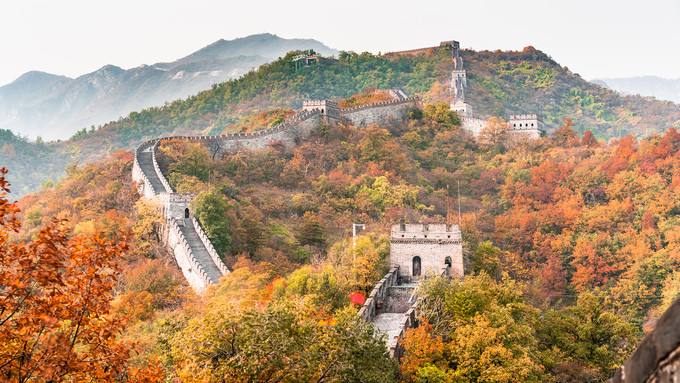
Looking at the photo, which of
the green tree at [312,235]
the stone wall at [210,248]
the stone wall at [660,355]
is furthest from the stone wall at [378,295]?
the stone wall at [660,355]

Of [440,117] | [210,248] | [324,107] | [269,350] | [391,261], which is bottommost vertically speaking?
[391,261]

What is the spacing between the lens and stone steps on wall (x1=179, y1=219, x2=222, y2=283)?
35.7m

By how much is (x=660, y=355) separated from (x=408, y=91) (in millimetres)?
108385

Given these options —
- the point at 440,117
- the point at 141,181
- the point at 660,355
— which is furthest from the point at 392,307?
the point at 440,117

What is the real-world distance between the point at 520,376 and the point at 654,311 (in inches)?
1034

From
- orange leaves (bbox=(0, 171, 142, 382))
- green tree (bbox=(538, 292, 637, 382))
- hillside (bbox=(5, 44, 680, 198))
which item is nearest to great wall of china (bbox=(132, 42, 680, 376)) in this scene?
green tree (bbox=(538, 292, 637, 382))

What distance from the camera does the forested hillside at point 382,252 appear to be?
17.4 meters

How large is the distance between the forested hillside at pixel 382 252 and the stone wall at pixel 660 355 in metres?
7.52

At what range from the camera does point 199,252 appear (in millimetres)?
37906

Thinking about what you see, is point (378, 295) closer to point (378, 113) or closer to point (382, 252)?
point (382, 252)

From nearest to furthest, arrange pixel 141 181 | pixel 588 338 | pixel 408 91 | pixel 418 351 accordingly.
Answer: pixel 418 351
pixel 588 338
pixel 141 181
pixel 408 91

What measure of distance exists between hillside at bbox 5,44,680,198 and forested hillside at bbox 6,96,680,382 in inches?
1257

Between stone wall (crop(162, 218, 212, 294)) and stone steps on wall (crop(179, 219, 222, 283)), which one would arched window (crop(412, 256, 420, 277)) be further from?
stone wall (crop(162, 218, 212, 294))

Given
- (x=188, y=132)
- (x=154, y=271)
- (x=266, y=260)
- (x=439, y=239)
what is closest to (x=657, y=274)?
(x=439, y=239)
